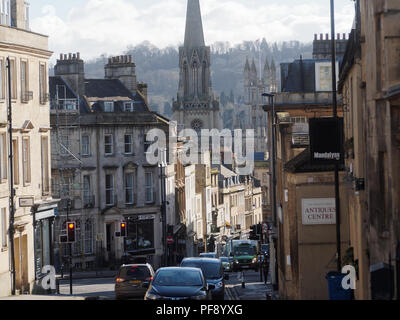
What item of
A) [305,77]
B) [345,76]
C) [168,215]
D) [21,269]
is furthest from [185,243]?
[345,76]

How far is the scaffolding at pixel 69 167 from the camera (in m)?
57.5

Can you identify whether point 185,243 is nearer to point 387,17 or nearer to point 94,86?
point 94,86

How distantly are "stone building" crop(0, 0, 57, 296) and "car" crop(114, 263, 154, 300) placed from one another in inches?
218

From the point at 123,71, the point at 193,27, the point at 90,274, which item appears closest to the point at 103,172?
the point at 90,274

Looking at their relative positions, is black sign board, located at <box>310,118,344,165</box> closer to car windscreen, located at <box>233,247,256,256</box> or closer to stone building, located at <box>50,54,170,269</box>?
car windscreen, located at <box>233,247,256,256</box>

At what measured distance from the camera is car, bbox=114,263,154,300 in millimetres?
29875

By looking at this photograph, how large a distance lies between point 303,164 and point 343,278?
10036 mm

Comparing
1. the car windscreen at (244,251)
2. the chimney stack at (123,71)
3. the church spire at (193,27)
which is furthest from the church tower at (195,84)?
the car windscreen at (244,251)

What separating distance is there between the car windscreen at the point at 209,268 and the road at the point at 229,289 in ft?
9.64

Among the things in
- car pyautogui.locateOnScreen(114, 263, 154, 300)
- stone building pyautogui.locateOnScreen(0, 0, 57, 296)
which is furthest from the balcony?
car pyautogui.locateOnScreen(114, 263, 154, 300)

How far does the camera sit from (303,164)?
31.6m

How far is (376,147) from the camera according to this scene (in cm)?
1888
